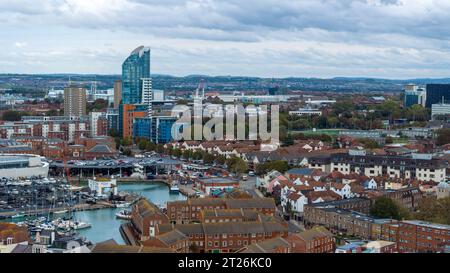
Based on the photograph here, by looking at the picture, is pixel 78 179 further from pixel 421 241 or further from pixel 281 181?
pixel 421 241

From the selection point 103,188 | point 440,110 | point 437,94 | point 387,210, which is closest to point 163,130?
point 103,188

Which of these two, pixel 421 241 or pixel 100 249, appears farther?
pixel 421 241

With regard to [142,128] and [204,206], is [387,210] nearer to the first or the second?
[204,206]

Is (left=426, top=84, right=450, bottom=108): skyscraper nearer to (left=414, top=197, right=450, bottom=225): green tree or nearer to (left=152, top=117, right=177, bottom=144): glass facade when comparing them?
(left=152, top=117, right=177, bottom=144): glass facade

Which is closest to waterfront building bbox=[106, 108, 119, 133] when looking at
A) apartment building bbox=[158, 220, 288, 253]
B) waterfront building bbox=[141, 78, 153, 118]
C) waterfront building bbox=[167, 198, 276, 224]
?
waterfront building bbox=[141, 78, 153, 118]
